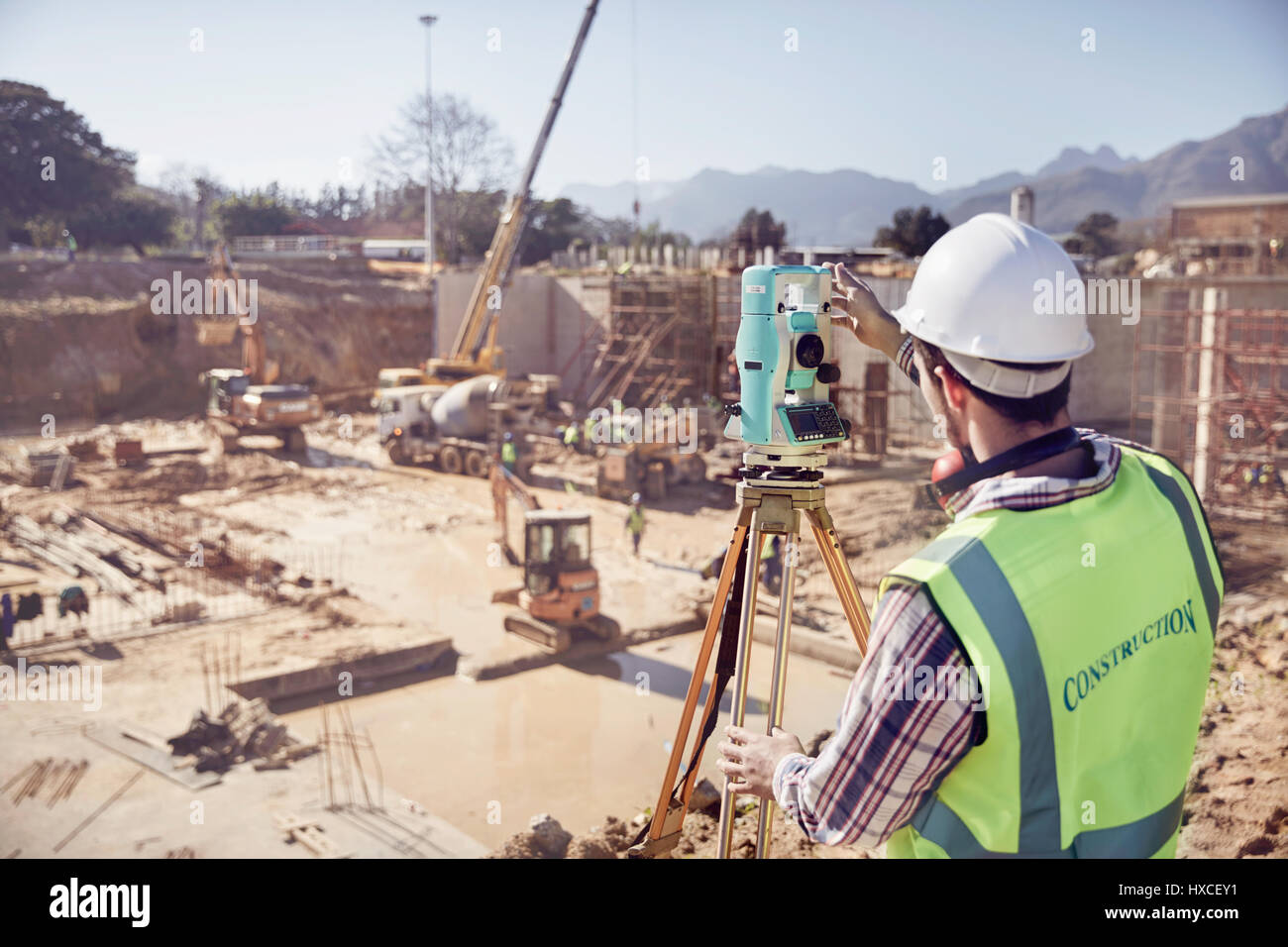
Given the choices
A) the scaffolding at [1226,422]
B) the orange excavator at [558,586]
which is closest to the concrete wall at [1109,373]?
the scaffolding at [1226,422]

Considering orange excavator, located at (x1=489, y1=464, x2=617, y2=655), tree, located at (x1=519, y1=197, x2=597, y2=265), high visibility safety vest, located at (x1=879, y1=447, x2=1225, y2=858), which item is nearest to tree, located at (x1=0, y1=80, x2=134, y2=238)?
tree, located at (x1=519, y1=197, x2=597, y2=265)

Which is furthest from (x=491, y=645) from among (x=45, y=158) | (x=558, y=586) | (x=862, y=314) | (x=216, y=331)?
(x=45, y=158)

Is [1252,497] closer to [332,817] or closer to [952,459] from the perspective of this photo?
[332,817]

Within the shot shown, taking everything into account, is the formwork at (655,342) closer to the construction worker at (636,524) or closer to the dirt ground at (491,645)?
the dirt ground at (491,645)

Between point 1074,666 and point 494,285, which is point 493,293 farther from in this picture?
point 1074,666

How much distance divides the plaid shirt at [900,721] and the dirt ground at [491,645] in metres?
2.70

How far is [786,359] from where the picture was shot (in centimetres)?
232

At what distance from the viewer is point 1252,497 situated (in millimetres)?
15430

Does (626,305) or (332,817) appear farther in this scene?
(626,305)

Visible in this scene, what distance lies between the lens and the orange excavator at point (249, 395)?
20797mm

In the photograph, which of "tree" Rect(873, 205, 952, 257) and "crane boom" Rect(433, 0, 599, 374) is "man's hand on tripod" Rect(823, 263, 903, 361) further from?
"tree" Rect(873, 205, 952, 257)

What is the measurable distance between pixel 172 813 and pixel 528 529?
477cm
